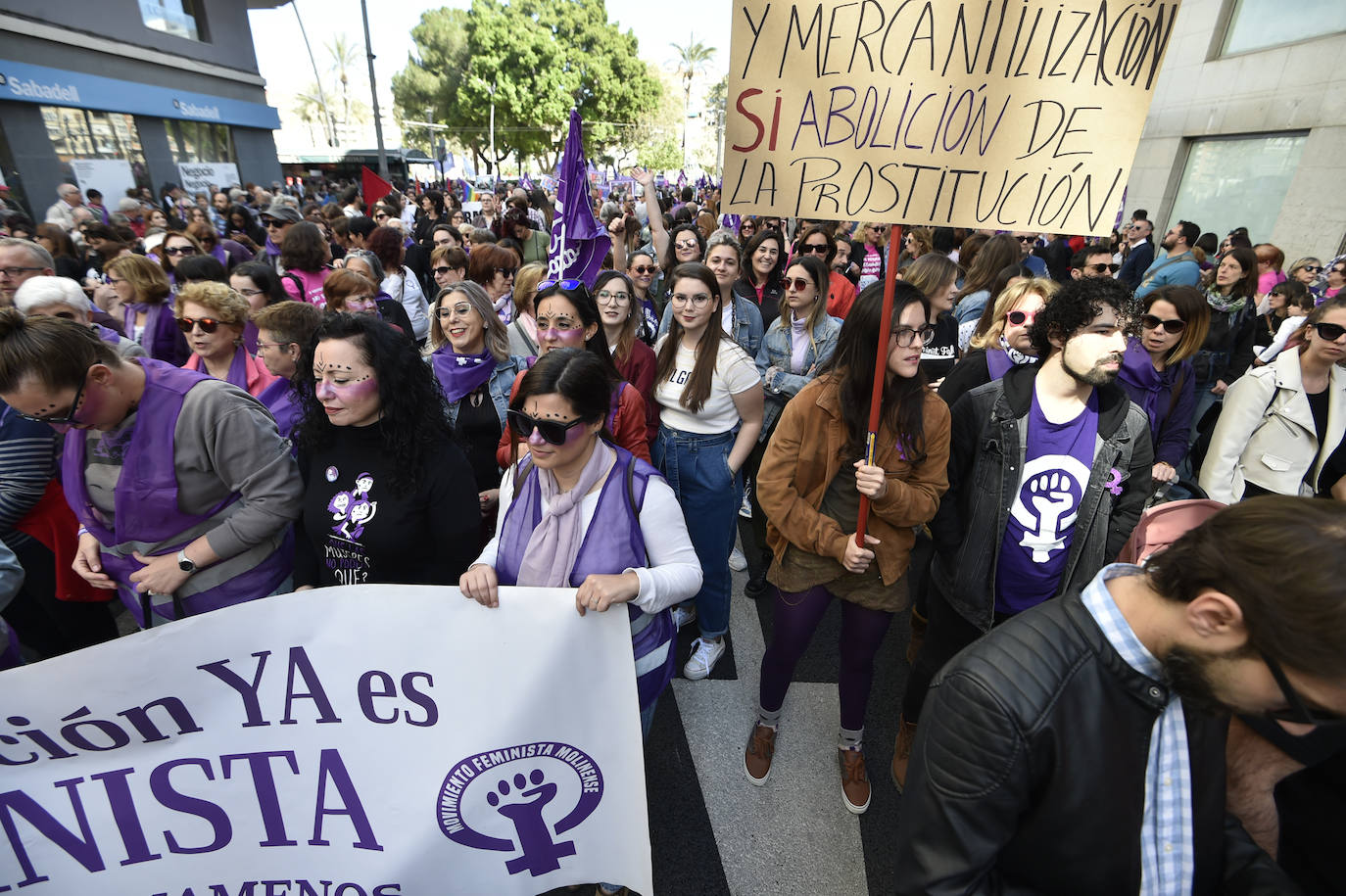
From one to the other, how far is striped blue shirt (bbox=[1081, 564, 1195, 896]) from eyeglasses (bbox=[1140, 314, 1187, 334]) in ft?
9.47

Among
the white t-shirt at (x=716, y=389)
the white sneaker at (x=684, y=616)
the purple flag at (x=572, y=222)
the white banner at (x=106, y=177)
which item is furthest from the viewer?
the white banner at (x=106, y=177)

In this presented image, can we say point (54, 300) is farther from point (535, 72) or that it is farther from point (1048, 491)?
point (535, 72)

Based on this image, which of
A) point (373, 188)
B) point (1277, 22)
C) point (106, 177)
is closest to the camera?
point (373, 188)

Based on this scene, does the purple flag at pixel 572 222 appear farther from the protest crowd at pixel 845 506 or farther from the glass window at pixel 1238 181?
the glass window at pixel 1238 181

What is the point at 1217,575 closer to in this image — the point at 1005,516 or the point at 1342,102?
the point at 1005,516

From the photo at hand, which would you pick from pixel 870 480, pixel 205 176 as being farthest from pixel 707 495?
pixel 205 176

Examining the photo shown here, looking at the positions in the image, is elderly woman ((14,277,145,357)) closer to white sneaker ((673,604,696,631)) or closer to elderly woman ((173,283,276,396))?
elderly woman ((173,283,276,396))

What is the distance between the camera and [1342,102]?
32.9 ft

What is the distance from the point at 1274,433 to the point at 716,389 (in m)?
2.66

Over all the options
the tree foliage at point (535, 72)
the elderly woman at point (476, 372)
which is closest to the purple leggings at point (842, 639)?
the elderly woman at point (476, 372)

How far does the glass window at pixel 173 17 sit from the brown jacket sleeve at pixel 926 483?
26059mm

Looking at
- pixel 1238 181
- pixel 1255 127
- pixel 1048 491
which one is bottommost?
pixel 1048 491

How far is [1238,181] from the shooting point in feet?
40.3

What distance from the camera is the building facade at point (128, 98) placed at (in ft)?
46.9
